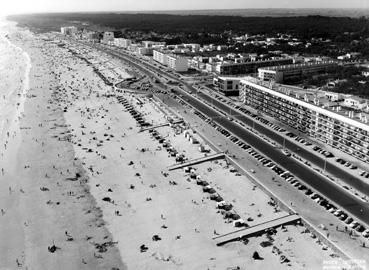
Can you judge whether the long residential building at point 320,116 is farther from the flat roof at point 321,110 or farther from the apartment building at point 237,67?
the apartment building at point 237,67

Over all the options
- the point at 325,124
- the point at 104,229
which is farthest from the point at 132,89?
the point at 104,229

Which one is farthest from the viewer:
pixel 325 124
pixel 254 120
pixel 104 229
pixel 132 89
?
pixel 132 89

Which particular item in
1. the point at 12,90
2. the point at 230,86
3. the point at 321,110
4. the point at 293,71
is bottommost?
the point at 12,90

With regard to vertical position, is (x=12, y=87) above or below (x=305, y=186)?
above

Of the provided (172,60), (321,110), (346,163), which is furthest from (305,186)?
(172,60)

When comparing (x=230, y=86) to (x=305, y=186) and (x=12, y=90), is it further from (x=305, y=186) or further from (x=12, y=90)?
(x=305, y=186)

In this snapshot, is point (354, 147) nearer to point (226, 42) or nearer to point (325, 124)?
point (325, 124)
